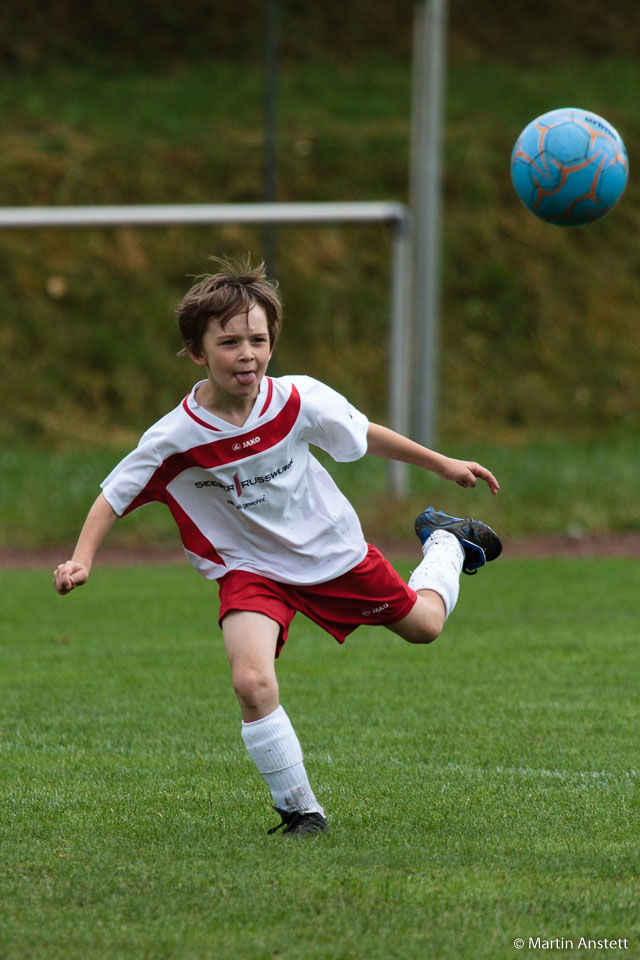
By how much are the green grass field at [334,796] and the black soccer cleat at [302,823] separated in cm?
4

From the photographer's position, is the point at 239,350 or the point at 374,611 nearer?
the point at 239,350

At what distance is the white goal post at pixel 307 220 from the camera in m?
12.3

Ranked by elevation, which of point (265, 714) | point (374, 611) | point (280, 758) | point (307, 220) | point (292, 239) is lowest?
point (280, 758)

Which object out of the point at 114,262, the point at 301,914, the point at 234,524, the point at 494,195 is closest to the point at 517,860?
the point at 301,914

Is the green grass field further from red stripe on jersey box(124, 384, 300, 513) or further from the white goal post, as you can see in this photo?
the white goal post

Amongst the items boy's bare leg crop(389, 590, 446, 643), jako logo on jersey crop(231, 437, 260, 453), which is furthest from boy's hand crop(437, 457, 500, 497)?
jako logo on jersey crop(231, 437, 260, 453)

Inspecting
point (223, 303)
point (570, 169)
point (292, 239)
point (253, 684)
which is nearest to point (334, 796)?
point (253, 684)

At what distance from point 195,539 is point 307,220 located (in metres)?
8.46

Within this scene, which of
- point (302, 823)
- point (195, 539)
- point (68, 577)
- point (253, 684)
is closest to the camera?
point (68, 577)

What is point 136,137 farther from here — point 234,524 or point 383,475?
point 234,524

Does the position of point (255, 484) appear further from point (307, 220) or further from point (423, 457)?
point (307, 220)

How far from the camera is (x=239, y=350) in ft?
13.8

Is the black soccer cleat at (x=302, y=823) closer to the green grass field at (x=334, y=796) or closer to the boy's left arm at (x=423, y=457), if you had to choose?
the green grass field at (x=334, y=796)

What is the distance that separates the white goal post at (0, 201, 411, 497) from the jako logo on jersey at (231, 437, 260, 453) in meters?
8.26
